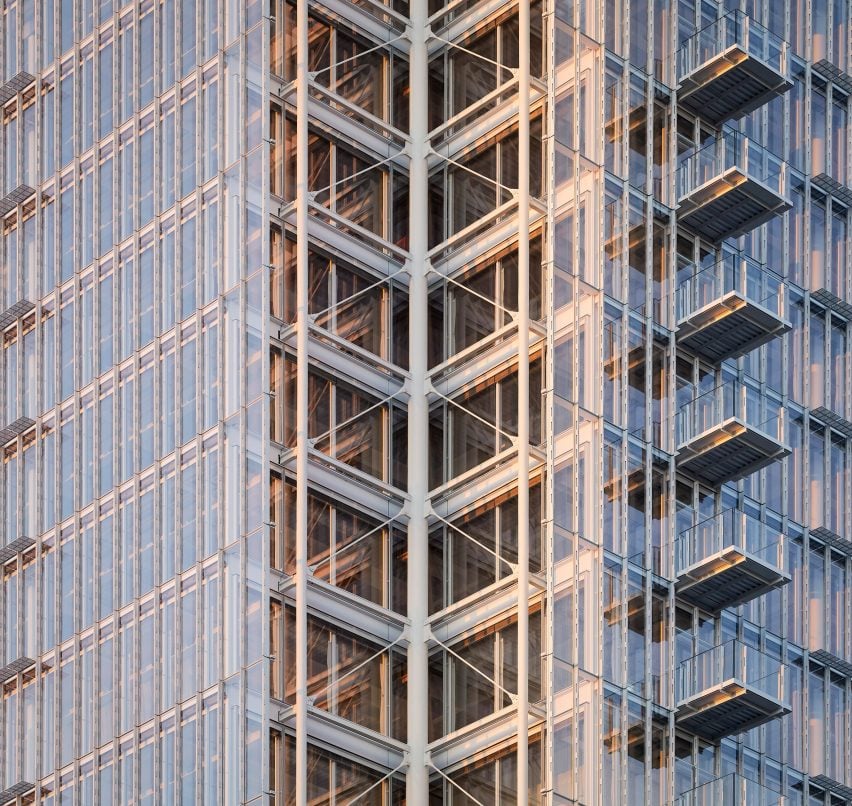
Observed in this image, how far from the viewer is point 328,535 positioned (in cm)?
6769

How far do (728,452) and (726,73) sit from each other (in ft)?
33.8

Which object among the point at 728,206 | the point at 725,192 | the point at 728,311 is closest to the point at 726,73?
the point at 725,192

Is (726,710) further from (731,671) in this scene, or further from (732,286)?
(732,286)

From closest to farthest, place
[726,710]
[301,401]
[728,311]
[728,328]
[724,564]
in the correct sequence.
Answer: [726,710]
[724,564]
[728,311]
[301,401]
[728,328]

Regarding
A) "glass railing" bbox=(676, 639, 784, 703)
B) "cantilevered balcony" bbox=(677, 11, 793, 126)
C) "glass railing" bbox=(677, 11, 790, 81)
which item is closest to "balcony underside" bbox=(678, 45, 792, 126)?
"cantilevered balcony" bbox=(677, 11, 793, 126)

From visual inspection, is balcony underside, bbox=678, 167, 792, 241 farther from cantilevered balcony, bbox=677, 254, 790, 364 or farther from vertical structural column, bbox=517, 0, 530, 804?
vertical structural column, bbox=517, 0, 530, 804

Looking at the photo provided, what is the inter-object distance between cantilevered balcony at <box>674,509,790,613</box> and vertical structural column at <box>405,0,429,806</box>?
7.42 meters

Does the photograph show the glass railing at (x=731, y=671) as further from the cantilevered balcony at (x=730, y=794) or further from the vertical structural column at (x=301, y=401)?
the vertical structural column at (x=301, y=401)

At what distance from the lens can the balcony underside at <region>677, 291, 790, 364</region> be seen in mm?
66875

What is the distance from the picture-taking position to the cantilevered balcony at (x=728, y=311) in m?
67.0

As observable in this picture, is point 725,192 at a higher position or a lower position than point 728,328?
higher

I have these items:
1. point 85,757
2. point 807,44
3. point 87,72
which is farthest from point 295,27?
point 85,757

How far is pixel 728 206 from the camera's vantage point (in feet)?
225

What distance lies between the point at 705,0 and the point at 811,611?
55.9 ft
